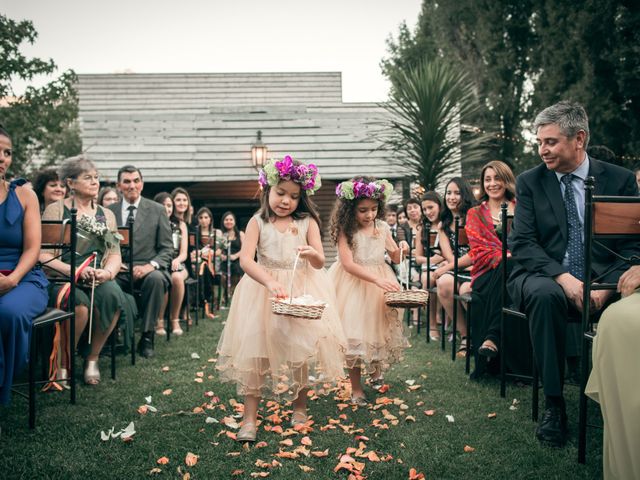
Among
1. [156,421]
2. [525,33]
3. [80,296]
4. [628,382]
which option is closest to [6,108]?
[80,296]

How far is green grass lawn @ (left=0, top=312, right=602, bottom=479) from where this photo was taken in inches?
117

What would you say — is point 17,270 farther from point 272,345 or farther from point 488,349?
point 488,349

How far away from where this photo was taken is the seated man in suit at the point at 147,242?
20.7ft

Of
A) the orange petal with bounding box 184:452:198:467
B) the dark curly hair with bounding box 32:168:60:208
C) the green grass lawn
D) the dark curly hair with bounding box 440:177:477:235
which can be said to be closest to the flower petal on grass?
the green grass lawn

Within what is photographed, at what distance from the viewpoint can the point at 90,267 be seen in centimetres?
492

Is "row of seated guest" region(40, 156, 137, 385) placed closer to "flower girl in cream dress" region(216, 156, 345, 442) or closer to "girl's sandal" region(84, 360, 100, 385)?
"girl's sandal" region(84, 360, 100, 385)

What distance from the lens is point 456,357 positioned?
233 inches

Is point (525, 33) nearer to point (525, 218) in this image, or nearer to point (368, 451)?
point (525, 218)

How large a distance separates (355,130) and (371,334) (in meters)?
11.0

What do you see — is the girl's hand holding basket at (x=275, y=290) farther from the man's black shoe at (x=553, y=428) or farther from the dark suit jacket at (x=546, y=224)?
the man's black shoe at (x=553, y=428)

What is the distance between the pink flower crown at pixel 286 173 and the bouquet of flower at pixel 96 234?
6.42 ft

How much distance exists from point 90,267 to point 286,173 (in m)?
2.38

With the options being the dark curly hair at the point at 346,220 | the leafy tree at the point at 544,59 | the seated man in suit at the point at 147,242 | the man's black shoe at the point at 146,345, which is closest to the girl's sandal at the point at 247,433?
the dark curly hair at the point at 346,220

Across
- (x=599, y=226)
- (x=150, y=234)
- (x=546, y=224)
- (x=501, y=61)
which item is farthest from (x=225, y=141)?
(x=501, y=61)
